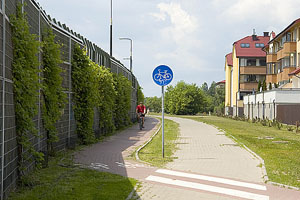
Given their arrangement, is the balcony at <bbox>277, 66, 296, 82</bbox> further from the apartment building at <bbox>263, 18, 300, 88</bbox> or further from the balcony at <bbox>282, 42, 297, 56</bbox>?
the balcony at <bbox>282, 42, 297, 56</bbox>

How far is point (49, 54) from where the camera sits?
1042 cm

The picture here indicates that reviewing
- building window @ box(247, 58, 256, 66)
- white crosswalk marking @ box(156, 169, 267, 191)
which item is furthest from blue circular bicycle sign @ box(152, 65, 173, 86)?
building window @ box(247, 58, 256, 66)

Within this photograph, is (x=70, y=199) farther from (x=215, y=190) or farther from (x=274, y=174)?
(x=274, y=174)

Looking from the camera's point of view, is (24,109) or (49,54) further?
(49,54)

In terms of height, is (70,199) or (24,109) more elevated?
(24,109)

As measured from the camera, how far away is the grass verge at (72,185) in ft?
23.0

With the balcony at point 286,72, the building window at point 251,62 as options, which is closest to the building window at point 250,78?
the building window at point 251,62

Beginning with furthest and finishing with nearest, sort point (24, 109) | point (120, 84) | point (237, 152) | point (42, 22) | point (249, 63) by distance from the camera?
point (249, 63), point (120, 84), point (237, 152), point (42, 22), point (24, 109)

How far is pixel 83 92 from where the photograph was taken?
49.8 ft

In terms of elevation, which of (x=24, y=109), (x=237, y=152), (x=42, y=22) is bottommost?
(x=237, y=152)

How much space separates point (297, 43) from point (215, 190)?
4145 centimetres

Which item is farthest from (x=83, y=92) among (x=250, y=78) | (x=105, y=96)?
(x=250, y=78)

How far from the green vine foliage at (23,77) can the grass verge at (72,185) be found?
0.52 meters

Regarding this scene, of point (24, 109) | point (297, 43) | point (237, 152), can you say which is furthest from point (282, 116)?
point (24, 109)
